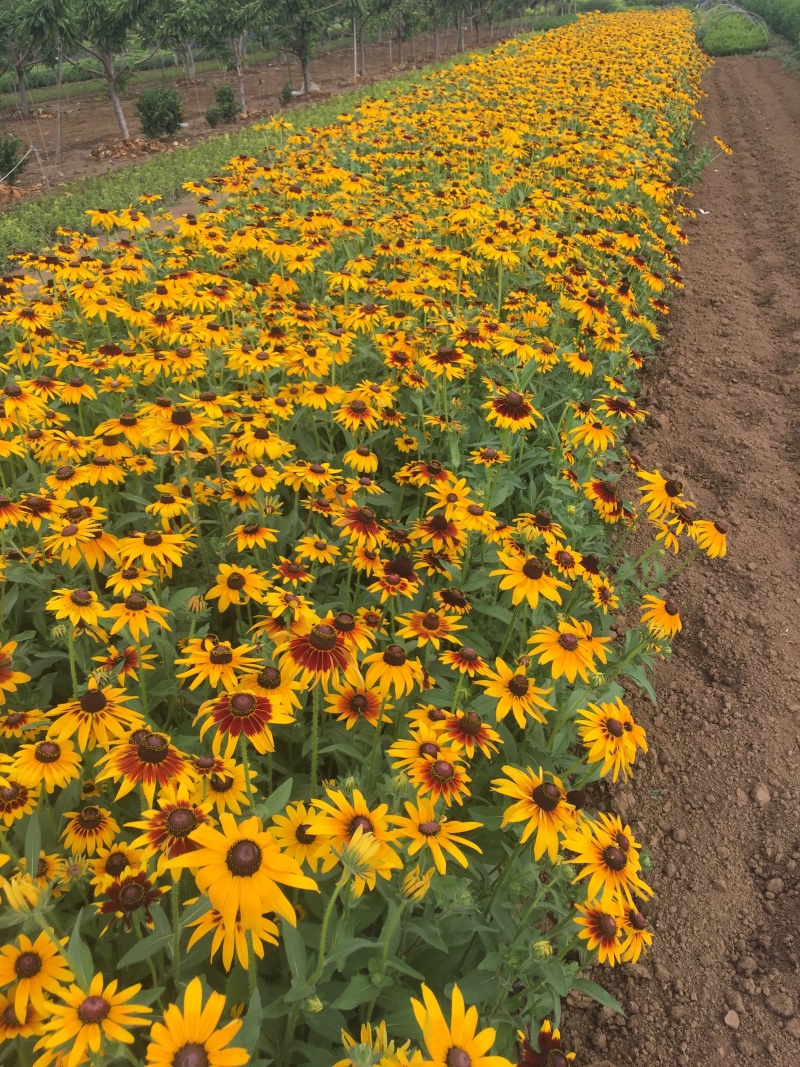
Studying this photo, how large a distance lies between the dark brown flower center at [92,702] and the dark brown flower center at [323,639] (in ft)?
1.96

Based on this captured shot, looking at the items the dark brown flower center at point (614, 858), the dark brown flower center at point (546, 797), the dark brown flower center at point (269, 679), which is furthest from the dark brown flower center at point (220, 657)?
the dark brown flower center at point (614, 858)

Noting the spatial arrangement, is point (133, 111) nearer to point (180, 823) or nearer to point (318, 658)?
point (318, 658)

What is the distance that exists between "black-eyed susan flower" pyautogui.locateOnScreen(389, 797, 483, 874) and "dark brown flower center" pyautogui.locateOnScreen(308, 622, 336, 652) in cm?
48

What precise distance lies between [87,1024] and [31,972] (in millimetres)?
266

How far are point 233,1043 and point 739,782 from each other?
9.91 ft

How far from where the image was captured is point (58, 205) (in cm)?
1372

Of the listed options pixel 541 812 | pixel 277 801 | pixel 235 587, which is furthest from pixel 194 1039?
pixel 235 587

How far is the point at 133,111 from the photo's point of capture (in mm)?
28203

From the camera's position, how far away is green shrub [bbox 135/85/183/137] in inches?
845

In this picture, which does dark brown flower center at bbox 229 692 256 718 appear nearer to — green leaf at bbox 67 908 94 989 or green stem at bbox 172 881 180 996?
green stem at bbox 172 881 180 996

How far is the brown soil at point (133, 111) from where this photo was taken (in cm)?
2033

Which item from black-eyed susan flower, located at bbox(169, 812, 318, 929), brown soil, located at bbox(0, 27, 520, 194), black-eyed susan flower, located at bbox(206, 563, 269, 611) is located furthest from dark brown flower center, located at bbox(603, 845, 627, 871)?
brown soil, located at bbox(0, 27, 520, 194)

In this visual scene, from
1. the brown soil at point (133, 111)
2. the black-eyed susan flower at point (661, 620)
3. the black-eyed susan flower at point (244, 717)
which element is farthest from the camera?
the brown soil at point (133, 111)

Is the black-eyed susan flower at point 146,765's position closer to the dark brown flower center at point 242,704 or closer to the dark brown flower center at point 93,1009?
the dark brown flower center at point 242,704
